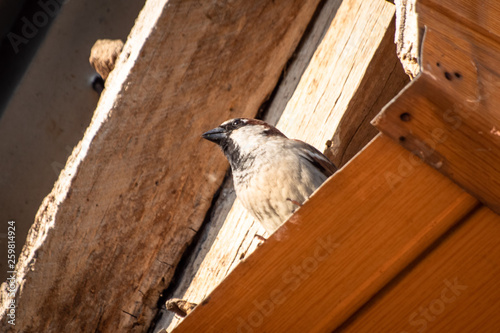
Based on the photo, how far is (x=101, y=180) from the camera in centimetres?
170

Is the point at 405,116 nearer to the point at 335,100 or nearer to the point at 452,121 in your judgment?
the point at 452,121

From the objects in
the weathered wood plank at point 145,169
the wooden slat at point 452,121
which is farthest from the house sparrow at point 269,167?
the wooden slat at point 452,121

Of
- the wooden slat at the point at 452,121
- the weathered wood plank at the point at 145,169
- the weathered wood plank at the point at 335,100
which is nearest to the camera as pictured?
the wooden slat at the point at 452,121

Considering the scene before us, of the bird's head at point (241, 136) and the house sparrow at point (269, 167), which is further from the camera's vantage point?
the bird's head at point (241, 136)

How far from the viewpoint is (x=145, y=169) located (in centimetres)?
182

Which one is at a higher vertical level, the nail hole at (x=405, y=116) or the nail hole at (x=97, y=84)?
the nail hole at (x=97, y=84)

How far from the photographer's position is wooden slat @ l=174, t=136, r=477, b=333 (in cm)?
89

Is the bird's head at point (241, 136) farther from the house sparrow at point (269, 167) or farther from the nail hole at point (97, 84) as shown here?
the nail hole at point (97, 84)

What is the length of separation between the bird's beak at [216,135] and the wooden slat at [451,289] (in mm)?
1085

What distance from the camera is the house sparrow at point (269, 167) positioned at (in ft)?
5.65

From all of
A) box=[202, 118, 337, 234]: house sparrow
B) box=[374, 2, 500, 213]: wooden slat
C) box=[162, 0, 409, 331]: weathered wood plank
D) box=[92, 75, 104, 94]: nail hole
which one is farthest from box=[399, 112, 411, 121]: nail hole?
box=[92, 75, 104, 94]: nail hole

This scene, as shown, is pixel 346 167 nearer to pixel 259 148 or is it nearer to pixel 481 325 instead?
pixel 481 325

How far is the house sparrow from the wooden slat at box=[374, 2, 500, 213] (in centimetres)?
84

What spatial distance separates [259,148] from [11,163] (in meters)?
1.50
